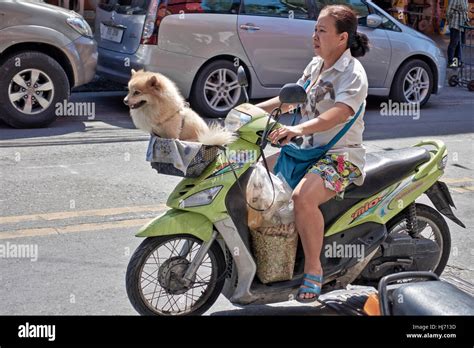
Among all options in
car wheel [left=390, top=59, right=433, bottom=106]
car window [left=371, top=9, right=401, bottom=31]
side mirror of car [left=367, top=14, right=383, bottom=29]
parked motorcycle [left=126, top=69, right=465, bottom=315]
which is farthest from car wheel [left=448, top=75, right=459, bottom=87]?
parked motorcycle [left=126, top=69, right=465, bottom=315]

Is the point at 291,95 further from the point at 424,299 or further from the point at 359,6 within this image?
the point at 359,6

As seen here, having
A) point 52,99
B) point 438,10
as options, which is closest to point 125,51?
point 52,99

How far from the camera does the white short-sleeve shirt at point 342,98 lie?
4535 mm

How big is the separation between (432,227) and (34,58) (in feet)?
19.8

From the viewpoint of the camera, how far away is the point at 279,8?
11422 millimetres

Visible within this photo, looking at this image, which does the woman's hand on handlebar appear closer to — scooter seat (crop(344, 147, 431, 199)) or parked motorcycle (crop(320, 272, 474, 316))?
scooter seat (crop(344, 147, 431, 199))

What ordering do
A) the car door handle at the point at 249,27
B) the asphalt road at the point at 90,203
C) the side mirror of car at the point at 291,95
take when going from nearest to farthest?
the side mirror of car at the point at 291,95 → the asphalt road at the point at 90,203 → the car door handle at the point at 249,27

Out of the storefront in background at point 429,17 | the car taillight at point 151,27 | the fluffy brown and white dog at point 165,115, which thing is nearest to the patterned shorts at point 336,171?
the fluffy brown and white dog at point 165,115

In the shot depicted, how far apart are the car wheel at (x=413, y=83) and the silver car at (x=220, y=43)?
0.73ft

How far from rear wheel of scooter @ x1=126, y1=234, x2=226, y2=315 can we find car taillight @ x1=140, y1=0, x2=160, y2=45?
20.6 ft

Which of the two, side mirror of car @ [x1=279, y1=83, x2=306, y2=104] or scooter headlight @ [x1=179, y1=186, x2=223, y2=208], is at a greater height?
side mirror of car @ [x1=279, y1=83, x2=306, y2=104]

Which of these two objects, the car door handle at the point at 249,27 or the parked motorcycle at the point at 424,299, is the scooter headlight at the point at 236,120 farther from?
the car door handle at the point at 249,27

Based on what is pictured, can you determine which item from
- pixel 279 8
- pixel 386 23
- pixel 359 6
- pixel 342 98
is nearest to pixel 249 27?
pixel 279 8

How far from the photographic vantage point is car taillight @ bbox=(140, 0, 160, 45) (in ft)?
34.3
